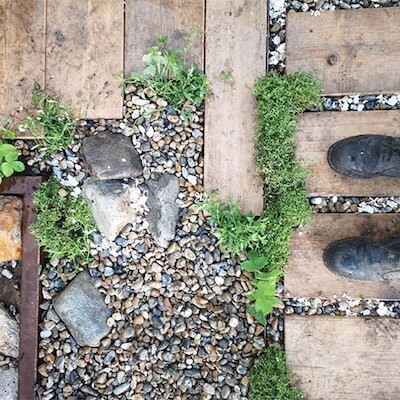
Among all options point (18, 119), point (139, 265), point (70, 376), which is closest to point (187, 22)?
point (18, 119)

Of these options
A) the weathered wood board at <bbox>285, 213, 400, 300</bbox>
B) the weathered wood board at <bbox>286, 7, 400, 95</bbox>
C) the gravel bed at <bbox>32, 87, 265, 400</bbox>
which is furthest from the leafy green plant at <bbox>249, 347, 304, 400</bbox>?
the weathered wood board at <bbox>286, 7, 400, 95</bbox>

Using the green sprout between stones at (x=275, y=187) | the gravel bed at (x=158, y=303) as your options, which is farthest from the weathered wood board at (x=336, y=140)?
the gravel bed at (x=158, y=303)

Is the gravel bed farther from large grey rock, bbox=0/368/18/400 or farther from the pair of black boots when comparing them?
the pair of black boots

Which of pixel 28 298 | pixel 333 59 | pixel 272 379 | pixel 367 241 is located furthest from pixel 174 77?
pixel 272 379

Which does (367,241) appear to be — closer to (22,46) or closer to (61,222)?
(61,222)

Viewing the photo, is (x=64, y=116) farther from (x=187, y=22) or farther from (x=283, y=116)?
(x=283, y=116)
